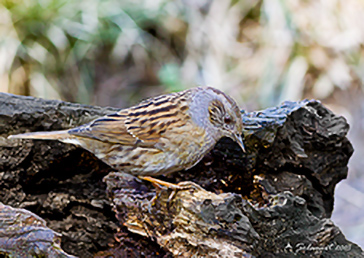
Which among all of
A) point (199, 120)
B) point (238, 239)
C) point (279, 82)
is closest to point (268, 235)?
point (238, 239)

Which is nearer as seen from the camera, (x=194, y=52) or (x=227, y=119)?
(x=227, y=119)

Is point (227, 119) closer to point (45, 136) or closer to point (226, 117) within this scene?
point (226, 117)

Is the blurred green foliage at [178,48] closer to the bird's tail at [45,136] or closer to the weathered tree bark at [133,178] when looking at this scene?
the weathered tree bark at [133,178]

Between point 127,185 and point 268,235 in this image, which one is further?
point 127,185

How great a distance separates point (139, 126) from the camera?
209cm

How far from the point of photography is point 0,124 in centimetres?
220

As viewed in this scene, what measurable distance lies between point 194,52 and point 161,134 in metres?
3.46

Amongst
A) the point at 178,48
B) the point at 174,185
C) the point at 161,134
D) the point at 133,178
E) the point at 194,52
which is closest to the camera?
the point at 174,185

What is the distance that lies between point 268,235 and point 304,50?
3.38 metres

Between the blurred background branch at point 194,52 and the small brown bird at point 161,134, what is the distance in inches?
112

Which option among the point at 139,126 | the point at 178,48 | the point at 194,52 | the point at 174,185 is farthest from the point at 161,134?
the point at 178,48

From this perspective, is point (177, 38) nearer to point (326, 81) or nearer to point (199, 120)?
point (326, 81)

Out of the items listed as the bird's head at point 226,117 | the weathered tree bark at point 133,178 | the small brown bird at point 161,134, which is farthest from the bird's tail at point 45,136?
the bird's head at point 226,117

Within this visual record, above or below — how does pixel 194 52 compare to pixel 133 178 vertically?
above
